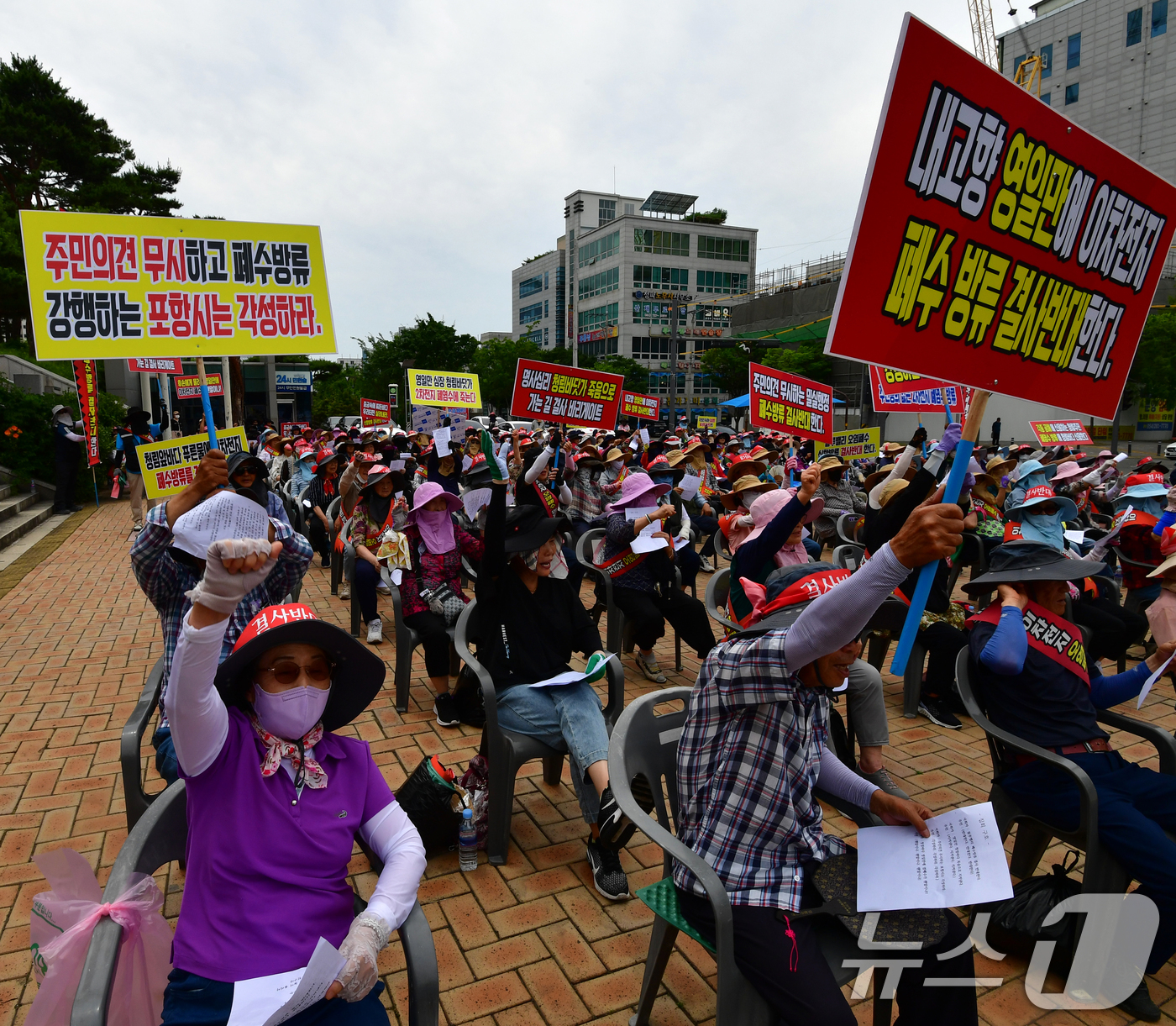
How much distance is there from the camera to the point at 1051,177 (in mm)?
2221

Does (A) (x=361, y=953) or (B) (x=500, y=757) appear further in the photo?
(B) (x=500, y=757)

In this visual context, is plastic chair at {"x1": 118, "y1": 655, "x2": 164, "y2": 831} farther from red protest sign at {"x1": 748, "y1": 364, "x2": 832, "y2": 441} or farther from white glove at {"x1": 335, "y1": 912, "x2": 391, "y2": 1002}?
red protest sign at {"x1": 748, "y1": 364, "x2": 832, "y2": 441}

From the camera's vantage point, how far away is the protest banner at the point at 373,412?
18312 millimetres

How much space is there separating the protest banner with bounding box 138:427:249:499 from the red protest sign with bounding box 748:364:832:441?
18.3 ft

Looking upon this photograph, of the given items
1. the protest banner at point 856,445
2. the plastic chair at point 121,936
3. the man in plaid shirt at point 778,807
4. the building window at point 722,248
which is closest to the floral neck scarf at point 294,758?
the plastic chair at point 121,936

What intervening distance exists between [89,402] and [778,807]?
14.9 m

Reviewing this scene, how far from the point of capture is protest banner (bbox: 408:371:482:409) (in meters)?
13.9

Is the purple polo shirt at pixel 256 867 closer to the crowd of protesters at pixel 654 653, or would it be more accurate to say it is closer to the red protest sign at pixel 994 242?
the crowd of protesters at pixel 654 653

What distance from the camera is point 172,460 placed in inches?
165

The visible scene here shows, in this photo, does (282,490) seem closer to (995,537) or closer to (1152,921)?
(995,537)

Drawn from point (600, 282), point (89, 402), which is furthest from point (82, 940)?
point (600, 282)

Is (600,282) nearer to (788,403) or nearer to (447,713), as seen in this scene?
(788,403)

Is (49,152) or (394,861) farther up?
(49,152)

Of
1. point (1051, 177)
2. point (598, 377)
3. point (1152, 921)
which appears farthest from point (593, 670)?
point (598, 377)
